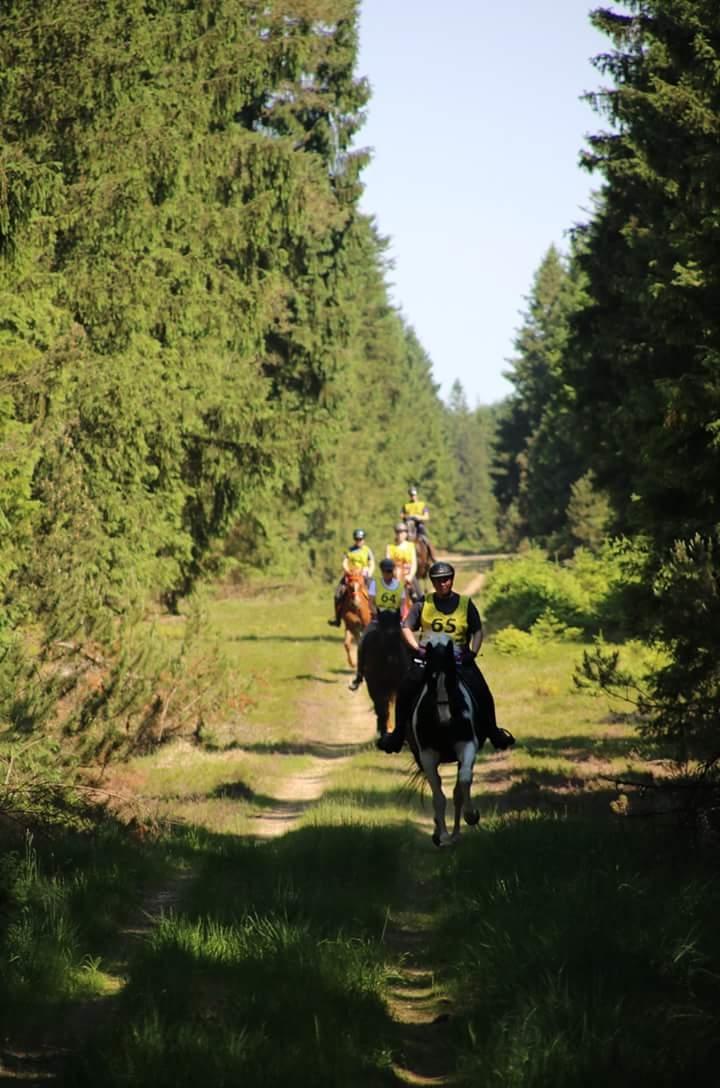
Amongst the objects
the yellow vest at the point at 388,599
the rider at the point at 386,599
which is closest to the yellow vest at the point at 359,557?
the rider at the point at 386,599

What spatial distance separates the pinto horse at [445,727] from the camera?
1148 cm

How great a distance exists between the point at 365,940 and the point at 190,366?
551 inches

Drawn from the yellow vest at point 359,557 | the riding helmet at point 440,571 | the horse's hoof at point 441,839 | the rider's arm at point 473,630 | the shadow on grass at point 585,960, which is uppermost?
the yellow vest at point 359,557

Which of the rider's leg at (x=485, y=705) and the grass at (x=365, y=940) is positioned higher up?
the rider's leg at (x=485, y=705)

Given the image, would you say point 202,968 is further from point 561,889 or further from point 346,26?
point 346,26

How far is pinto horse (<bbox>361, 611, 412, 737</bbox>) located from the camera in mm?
19000

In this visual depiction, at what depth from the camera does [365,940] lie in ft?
29.4

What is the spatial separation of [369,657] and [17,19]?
10031mm

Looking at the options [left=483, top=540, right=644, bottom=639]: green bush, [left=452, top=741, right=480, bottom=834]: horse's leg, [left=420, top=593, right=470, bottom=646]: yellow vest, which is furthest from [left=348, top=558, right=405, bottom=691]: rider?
[left=483, top=540, right=644, bottom=639]: green bush

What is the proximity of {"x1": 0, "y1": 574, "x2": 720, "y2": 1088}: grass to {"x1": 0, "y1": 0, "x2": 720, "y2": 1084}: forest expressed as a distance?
1244 mm

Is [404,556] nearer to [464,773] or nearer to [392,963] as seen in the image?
[464,773]

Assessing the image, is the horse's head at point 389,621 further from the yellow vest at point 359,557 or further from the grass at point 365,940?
the yellow vest at point 359,557

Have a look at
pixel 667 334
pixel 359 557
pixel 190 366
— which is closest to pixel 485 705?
pixel 667 334

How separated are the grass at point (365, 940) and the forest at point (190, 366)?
4.08ft
